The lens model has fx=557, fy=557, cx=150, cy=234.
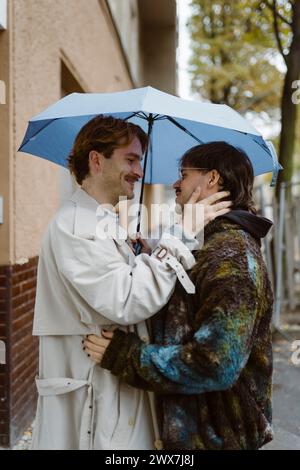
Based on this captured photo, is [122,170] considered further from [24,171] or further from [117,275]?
[24,171]

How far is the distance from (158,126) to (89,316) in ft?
3.97

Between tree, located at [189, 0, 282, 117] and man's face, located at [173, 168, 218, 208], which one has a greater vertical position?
tree, located at [189, 0, 282, 117]

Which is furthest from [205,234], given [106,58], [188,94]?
[188,94]

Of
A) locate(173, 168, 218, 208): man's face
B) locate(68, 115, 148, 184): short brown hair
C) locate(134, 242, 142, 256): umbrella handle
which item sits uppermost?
locate(68, 115, 148, 184): short brown hair

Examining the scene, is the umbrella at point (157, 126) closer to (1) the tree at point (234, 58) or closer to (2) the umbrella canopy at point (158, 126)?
(2) the umbrella canopy at point (158, 126)

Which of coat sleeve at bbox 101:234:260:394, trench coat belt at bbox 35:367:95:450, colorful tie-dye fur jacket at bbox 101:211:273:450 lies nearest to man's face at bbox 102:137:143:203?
colorful tie-dye fur jacket at bbox 101:211:273:450

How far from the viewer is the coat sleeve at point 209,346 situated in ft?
5.75

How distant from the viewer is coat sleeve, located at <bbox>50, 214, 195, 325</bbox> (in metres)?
1.79

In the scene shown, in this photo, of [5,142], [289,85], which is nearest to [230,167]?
[5,142]

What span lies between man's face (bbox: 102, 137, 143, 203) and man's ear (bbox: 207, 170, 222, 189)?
0.30m

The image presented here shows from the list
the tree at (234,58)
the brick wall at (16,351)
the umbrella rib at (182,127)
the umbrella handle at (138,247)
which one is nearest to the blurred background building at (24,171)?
the brick wall at (16,351)

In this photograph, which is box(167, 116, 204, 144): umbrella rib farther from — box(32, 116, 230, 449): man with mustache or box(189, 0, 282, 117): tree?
box(189, 0, 282, 117): tree

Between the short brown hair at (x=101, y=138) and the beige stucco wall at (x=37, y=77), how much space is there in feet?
6.26
